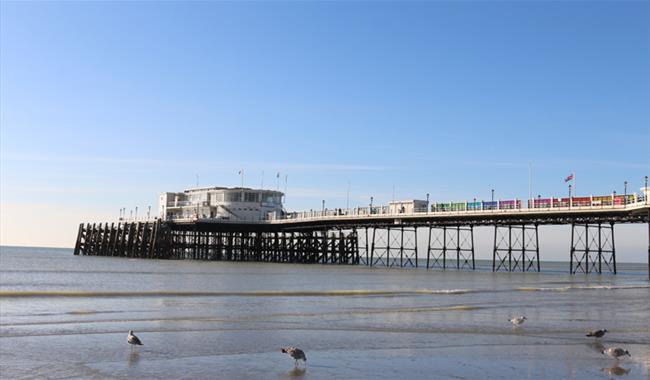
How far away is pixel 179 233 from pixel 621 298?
7682 cm

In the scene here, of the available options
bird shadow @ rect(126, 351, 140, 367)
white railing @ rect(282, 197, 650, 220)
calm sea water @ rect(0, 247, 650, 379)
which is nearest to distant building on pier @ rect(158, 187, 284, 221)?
white railing @ rect(282, 197, 650, 220)

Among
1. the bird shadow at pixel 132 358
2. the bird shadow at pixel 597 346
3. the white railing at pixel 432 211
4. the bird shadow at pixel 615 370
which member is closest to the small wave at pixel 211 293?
the bird shadow at pixel 597 346

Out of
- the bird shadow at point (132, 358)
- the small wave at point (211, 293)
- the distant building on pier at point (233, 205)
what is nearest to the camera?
the bird shadow at point (132, 358)

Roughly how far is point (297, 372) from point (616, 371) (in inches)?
215

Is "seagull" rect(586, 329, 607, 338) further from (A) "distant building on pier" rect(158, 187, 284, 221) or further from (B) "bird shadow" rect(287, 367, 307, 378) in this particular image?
(A) "distant building on pier" rect(158, 187, 284, 221)

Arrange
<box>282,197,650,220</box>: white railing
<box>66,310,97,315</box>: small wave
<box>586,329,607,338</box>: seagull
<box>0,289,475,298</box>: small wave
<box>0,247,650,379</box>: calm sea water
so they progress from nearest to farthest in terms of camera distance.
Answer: <box>0,247,650,379</box>: calm sea water → <box>586,329,607,338</box>: seagull → <box>66,310,97,315</box>: small wave → <box>0,289,475,298</box>: small wave → <box>282,197,650,220</box>: white railing

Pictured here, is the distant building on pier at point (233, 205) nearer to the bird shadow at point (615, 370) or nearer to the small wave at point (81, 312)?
the small wave at point (81, 312)

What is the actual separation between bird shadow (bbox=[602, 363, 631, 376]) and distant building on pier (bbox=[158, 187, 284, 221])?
7818 centimetres

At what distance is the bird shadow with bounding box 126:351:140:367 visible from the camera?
1234 centimetres

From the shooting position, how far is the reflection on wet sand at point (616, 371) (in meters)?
12.0

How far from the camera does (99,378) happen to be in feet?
36.0

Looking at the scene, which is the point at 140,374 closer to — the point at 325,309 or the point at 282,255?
the point at 325,309

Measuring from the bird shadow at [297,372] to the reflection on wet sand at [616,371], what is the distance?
5142mm

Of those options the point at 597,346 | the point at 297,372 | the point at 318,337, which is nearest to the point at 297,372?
the point at 297,372
